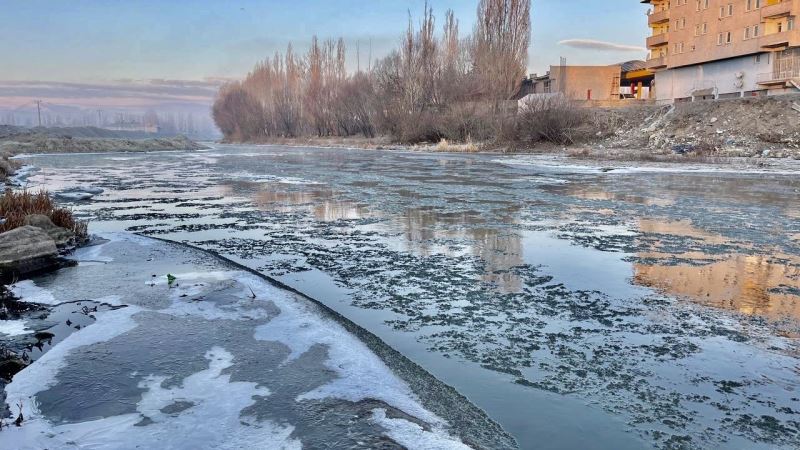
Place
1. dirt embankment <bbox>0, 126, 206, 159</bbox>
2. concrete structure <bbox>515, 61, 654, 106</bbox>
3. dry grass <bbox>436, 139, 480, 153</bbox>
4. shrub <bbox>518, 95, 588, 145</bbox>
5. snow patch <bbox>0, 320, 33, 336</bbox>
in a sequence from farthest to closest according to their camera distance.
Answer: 1. concrete structure <bbox>515, 61, 654, 106</bbox>
2. dirt embankment <bbox>0, 126, 206, 159</bbox>
3. dry grass <bbox>436, 139, 480, 153</bbox>
4. shrub <bbox>518, 95, 588, 145</bbox>
5. snow patch <bbox>0, 320, 33, 336</bbox>

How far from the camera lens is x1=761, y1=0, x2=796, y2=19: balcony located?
35125 mm

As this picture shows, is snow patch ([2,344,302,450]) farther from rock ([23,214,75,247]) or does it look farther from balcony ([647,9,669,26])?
balcony ([647,9,669,26])

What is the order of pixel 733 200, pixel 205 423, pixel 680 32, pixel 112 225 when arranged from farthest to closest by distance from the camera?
1. pixel 680 32
2. pixel 733 200
3. pixel 112 225
4. pixel 205 423

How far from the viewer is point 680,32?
1884 inches

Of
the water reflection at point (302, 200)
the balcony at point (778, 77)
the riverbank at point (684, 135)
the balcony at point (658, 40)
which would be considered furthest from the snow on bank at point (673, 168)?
the balcony at point (658, 40)

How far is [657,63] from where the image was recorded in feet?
164

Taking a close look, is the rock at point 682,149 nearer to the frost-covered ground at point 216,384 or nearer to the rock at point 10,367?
the frost-covered ground at point 216,384

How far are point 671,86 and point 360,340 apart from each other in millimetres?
53148

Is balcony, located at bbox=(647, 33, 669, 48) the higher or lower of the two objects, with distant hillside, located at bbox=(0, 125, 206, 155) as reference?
higher

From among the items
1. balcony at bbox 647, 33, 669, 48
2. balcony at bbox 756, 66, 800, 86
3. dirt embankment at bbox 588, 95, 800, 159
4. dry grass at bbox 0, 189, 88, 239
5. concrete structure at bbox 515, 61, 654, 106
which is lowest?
dry grass at bbox 0, 189, 88, 239

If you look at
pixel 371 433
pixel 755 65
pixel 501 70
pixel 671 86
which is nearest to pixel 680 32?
pixel 671 86

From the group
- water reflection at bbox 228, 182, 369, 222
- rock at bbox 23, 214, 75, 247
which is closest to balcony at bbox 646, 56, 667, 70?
water reflection at bbox 228, 182, 369, 222

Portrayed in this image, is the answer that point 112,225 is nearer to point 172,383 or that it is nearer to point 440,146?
point 172,383

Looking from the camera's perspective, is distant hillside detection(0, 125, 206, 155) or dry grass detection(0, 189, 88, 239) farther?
distant hillside detection(0, 125, 206, 155)
